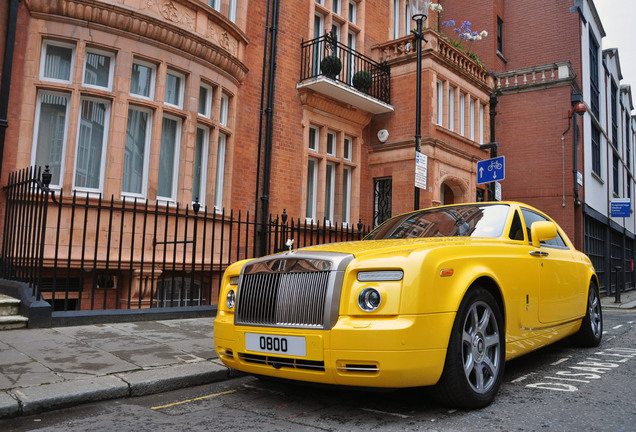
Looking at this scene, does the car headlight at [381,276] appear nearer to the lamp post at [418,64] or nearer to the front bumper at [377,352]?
the front bumper at [377,352]

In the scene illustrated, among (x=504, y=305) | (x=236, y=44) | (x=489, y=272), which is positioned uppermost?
(x=236, y=44)

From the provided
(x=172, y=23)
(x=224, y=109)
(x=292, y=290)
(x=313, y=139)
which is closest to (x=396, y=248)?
(x=292, y=290)

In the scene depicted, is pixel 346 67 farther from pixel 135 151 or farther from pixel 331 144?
Result: pixel 135 151

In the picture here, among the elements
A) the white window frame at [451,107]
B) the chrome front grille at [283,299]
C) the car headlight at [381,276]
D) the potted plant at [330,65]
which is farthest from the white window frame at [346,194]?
the car headlight at [381,276]

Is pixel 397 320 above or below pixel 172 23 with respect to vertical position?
below

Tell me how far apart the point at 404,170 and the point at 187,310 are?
302 inches

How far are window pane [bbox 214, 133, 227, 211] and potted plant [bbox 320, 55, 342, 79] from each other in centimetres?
318

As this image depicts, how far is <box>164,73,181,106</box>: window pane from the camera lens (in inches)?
375

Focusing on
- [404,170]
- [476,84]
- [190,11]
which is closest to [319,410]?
[190,11]

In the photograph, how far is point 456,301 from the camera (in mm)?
3395

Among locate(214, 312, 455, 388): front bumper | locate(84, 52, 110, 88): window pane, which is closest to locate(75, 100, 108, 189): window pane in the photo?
locate(84, 52, 110, 88): window pane

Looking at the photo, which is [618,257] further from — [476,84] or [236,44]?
[236,44]

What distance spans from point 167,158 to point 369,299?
7.26m

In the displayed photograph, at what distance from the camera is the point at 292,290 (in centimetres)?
362
